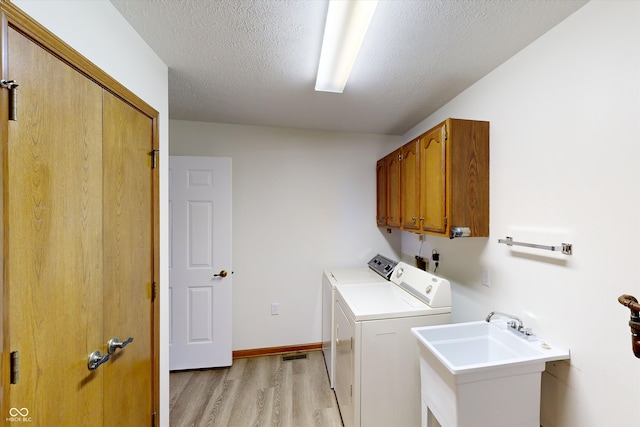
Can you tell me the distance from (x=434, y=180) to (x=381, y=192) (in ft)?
3.26

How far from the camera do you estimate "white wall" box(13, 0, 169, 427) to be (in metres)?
0.85

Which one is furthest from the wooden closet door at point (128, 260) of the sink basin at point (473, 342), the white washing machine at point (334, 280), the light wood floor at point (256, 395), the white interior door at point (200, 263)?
the sink basin at point (473, 342)

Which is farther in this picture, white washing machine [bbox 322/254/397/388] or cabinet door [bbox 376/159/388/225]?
cabinet door [bbox 376/159/388/225]

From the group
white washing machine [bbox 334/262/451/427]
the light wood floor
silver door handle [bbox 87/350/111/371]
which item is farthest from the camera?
the light wood floor

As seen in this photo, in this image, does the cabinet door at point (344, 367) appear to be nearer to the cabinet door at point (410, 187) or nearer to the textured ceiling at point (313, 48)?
the cabinet door at point (410, 187)

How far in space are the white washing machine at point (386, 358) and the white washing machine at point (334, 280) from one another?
1.44 feet

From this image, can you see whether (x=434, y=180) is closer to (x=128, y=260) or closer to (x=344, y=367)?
(x=344, y=367)

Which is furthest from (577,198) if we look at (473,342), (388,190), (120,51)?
(120,51)

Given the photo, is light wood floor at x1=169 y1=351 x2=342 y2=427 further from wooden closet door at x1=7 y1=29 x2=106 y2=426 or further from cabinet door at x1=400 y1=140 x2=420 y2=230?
cabinet door at x1=400 y1=140 x2=420 y2=230

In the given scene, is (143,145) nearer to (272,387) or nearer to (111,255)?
(111,255)

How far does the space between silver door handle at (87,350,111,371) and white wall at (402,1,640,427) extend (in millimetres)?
2114

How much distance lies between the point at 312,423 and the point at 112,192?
1993 millimetres

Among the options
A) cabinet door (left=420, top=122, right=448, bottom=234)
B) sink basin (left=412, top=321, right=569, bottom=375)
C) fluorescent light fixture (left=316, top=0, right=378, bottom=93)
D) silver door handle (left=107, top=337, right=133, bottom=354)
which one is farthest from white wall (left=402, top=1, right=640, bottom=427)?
silver door handle (left=107, top=337, right=133, bottom=354)

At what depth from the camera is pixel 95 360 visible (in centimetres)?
98
